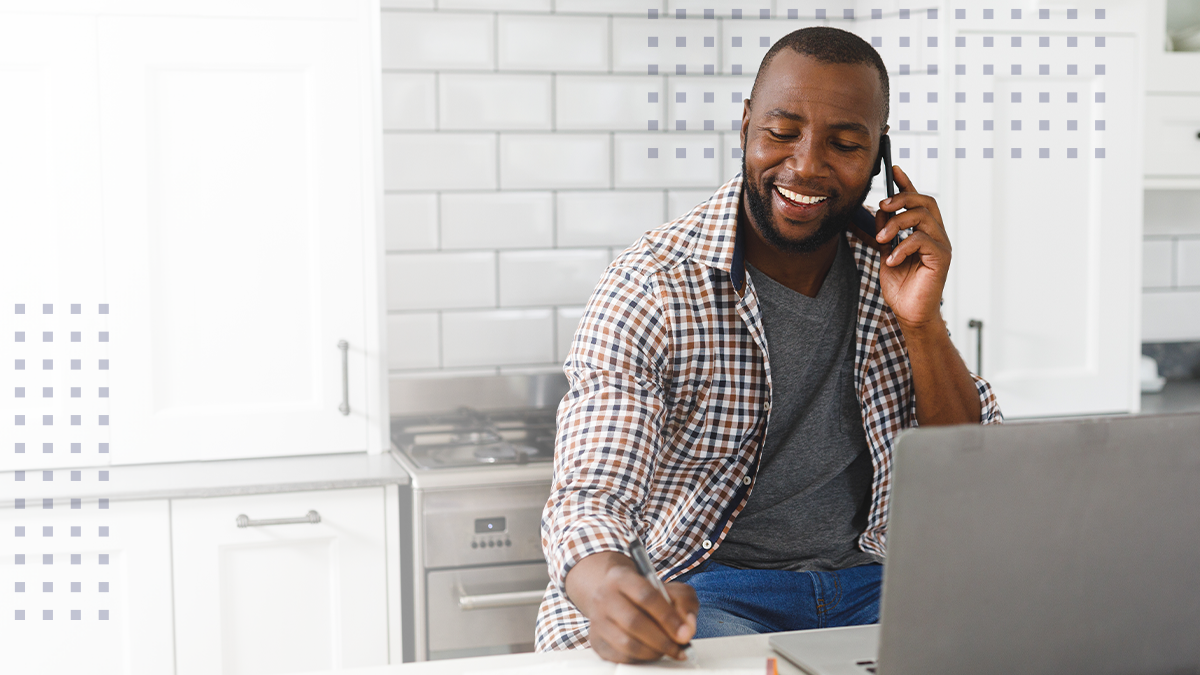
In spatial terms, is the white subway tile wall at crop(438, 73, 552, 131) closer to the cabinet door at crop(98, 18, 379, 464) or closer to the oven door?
the cabinet door at crop(98, 18, 379, 464)

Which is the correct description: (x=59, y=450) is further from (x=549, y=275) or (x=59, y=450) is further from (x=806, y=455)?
(x=806, y=455)

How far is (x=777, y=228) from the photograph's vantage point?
1424 mm

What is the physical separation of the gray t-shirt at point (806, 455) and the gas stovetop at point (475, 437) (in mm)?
760

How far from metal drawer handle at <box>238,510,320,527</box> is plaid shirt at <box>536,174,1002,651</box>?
2.46 feet

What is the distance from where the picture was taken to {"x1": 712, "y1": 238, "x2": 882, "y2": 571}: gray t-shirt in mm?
1412

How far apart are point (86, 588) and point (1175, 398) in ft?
8.24

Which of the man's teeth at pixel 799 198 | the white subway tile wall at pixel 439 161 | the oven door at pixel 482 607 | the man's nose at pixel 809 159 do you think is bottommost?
the oven door at pixel 482 607

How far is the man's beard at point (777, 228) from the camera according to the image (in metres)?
1.42

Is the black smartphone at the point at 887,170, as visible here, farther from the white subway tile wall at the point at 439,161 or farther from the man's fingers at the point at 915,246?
the white subway tile wall at the point at 439,161

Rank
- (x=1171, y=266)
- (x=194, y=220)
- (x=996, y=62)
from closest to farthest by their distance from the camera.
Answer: (x=194, y=220), (x=996, y=62), (x=1171, y=266)

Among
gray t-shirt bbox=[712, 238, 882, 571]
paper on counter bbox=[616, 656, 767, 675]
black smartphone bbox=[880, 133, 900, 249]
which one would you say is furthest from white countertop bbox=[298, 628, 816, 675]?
black smartphone bbox=[880, 133, 900, 249]

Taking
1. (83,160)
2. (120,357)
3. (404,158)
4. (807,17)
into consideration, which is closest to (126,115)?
(83,160)

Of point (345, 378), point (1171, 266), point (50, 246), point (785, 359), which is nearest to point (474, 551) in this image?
point (345, 378)

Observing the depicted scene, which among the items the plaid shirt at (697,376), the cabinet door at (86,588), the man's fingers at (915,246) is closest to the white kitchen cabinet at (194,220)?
the cabinet door at (86,588)
